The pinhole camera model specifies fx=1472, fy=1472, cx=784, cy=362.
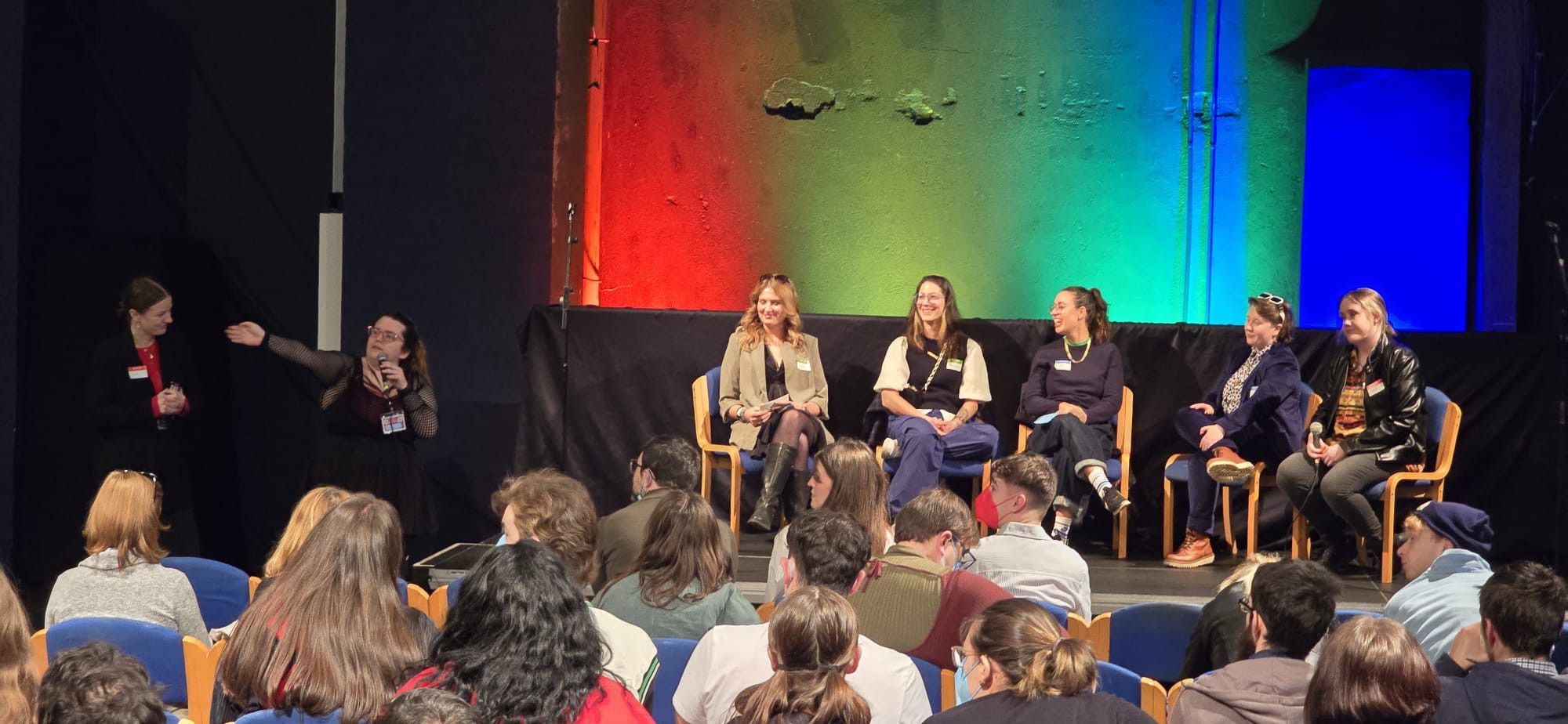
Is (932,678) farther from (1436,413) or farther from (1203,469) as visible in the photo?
(1436,413)

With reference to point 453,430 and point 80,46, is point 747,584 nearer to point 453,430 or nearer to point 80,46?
point 453,430

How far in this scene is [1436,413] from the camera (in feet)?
19.4

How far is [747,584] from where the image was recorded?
5.34 metres

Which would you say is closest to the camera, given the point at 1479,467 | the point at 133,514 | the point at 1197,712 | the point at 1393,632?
the point at 1393,632

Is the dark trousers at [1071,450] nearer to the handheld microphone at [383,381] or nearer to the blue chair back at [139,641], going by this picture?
the handheld microphone at [383,381]

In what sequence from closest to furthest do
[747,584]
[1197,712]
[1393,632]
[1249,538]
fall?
[1393,632]
[1197,712]
[747,584]
[1249,538]

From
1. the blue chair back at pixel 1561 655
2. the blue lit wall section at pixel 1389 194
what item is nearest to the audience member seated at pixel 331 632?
the blue chair back at pixel 1561 655

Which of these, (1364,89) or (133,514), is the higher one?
(1364,89)

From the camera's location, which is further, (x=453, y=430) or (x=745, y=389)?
(x=453, y=430)

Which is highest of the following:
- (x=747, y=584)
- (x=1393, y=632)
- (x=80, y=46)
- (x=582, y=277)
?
(x=80, y=46)

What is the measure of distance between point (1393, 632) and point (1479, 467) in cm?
429

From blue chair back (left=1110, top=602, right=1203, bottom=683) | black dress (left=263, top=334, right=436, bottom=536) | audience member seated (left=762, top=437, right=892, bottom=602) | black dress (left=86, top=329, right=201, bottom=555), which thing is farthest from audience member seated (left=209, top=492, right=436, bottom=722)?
black dress (left=86, top=329, right=201, bottom=555)

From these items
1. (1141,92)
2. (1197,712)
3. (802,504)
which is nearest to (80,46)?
(802,504)

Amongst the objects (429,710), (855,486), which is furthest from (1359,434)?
(429,710)
